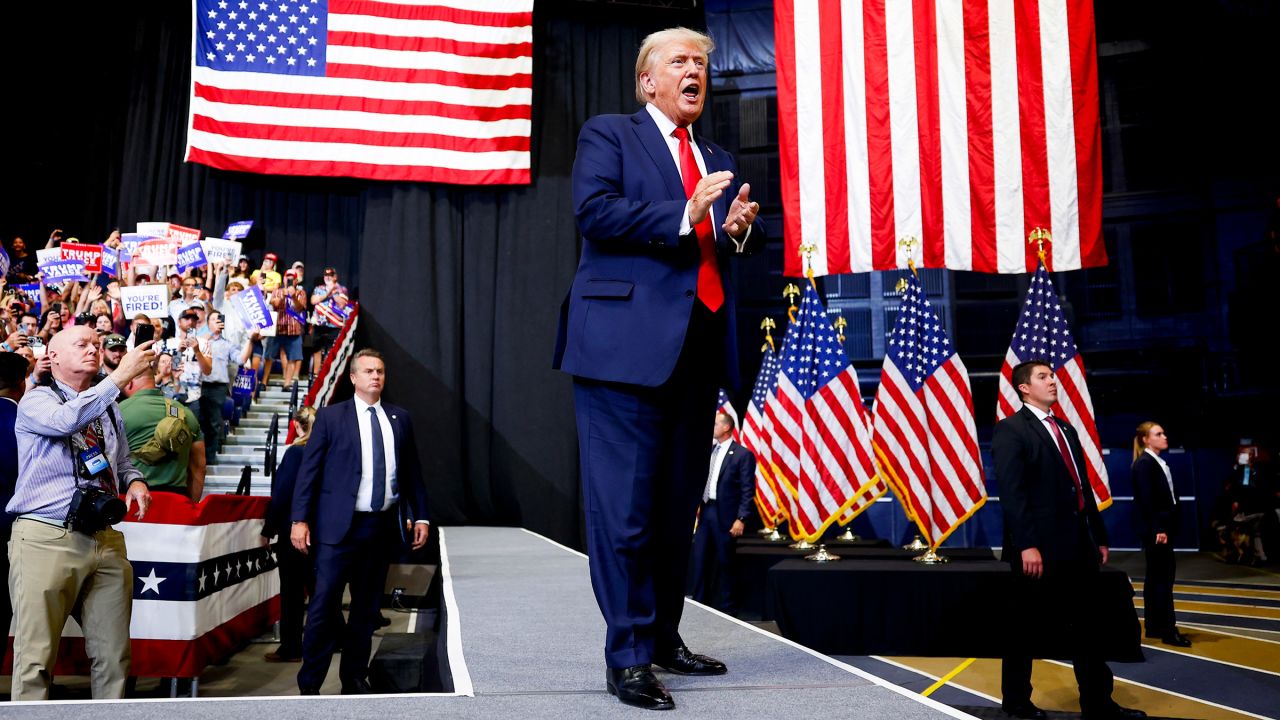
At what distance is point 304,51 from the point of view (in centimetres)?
1088

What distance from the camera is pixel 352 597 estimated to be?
4395 mm

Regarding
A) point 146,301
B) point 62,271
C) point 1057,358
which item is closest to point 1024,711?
point 1057,358

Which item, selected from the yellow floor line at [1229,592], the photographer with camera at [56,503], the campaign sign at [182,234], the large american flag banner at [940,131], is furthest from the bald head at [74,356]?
the yellow floor line at [1229,592]

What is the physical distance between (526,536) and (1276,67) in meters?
13.0

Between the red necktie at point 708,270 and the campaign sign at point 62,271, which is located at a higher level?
the campaign sign at point 62,271

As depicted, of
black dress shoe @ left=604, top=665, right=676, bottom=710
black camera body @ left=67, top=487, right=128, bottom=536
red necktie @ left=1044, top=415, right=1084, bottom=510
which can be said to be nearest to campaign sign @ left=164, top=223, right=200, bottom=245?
black camera body @ left=67, top=487, right=128, bottom=536

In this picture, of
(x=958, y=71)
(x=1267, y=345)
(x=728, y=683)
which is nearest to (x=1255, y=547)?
(x=1267, y=345)

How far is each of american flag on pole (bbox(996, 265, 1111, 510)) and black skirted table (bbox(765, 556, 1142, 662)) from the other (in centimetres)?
153

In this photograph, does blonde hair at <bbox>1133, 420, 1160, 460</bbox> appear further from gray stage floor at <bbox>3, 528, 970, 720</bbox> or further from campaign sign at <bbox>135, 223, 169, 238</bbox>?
campaign sign at <bbox>135, 223, 169, 238</bbox>

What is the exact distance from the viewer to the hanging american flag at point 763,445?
945cm

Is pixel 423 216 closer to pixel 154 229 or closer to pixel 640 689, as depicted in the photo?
pixel 154 229

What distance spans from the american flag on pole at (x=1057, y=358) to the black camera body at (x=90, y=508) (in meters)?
5.88

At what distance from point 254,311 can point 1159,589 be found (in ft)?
26.9

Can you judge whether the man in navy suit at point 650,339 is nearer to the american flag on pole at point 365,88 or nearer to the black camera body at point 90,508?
the black camera body at point 90,508
